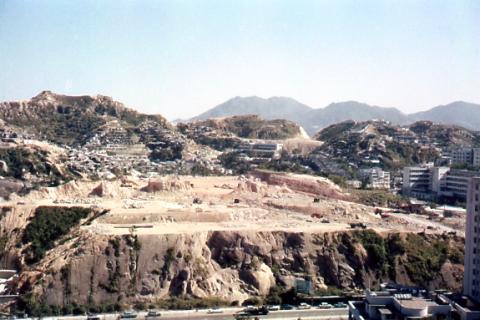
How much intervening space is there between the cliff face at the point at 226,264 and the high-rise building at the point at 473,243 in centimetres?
1294

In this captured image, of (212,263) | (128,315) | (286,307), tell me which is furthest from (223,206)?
(128,315)

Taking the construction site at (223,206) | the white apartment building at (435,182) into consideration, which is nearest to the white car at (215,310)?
the construction site at (223,206)

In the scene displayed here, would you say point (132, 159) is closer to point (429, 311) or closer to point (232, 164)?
point (232, 164)

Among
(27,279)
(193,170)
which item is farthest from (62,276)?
(193,170)

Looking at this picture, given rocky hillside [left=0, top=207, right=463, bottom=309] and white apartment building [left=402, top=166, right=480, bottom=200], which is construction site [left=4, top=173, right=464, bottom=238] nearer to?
rocky hillside [left=0, top=207, right=463, bottom=309]

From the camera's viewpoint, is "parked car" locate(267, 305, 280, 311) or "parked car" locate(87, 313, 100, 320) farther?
"parked car" locate(267, 305, 280, 311)

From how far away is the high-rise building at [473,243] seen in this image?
24734 millimetres

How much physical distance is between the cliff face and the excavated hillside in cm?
6

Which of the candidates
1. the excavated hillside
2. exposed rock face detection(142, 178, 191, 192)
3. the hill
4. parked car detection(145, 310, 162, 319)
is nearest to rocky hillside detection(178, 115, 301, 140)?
the hill

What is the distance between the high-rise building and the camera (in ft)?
81.1

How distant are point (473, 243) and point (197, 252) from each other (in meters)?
18.8

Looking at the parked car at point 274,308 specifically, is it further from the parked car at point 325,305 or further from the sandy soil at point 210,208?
the sandy soil at point 210,208

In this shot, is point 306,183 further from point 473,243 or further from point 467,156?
point 473,243

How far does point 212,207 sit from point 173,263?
53.9ft
